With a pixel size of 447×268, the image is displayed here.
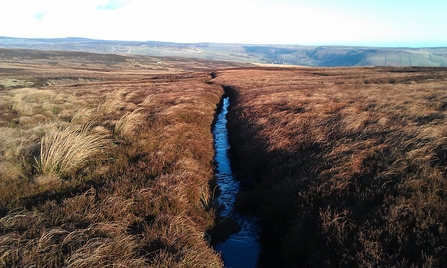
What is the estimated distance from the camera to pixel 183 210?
7.22 m

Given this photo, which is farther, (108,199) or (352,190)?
(352,190)

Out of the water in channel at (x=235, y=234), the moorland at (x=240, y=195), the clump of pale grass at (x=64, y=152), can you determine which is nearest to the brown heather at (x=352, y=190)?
the moorland at (x=240, y=195)

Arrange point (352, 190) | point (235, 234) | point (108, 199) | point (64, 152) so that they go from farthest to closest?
point (64, 152), point (235, 234), point (352, 190), point (108, 199)

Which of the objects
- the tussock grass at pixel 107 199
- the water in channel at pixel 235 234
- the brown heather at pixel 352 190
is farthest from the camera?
the water in channel at pixel 235 234

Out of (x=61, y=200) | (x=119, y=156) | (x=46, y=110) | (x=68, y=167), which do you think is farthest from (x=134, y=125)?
(x=46, y=110)

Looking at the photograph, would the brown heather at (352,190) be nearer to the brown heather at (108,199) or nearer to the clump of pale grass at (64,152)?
the brown heather at (108,199)

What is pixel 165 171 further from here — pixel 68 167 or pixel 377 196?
pixel 377 196

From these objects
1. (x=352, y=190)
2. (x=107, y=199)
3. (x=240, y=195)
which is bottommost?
(x=240, y=195)

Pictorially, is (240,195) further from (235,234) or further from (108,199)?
(108,199)

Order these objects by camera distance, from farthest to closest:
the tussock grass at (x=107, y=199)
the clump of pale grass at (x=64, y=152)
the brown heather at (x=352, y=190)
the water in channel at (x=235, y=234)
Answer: the clump of pale grass at (x=64, y=152) → the water in channel at (x=235, y=234) → the brown heather at (x=352, y=190) → the tussock grass at (x=107, y=199)

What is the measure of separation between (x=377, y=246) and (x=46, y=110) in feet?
69.5

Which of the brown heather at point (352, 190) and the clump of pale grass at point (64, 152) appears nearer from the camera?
the brown heather at point (352, 190)

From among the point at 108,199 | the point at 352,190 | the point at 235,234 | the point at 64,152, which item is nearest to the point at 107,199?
the point at 108,199

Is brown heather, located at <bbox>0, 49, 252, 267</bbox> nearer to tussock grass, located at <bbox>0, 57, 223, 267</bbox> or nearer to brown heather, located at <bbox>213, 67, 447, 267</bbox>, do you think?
tussock grass, located at <bbox>0, 57, 223, 267</bbox>
